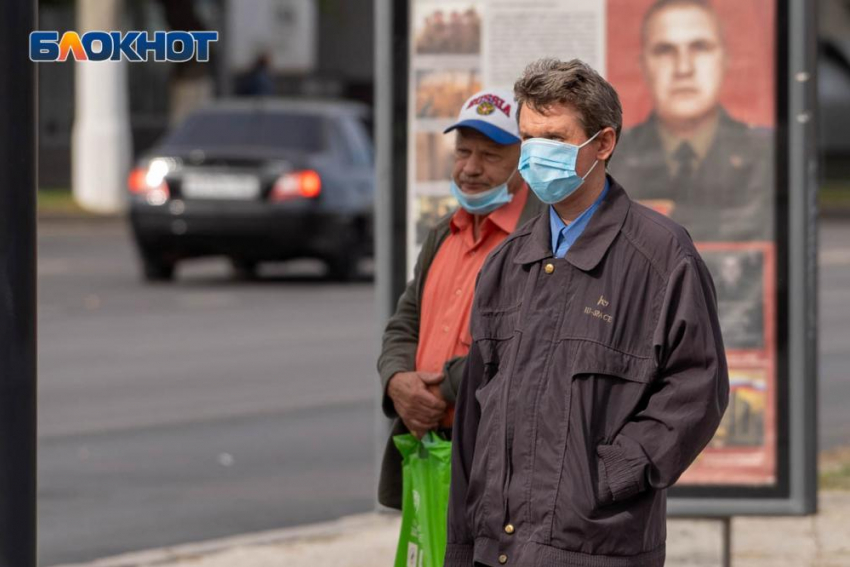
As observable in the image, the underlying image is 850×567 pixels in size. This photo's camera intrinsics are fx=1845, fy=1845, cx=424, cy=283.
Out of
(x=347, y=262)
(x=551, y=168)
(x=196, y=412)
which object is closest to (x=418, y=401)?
(x=551, y=168)

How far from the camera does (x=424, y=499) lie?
4258 millimetres

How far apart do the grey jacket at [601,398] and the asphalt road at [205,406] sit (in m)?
3.64

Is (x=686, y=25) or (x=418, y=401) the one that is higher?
(x=686, y=25)

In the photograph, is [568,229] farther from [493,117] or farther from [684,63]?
[684,63]

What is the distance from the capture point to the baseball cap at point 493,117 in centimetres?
434

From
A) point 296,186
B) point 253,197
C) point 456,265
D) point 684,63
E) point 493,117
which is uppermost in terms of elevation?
point 684,63

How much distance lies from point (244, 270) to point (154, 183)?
220 cm
